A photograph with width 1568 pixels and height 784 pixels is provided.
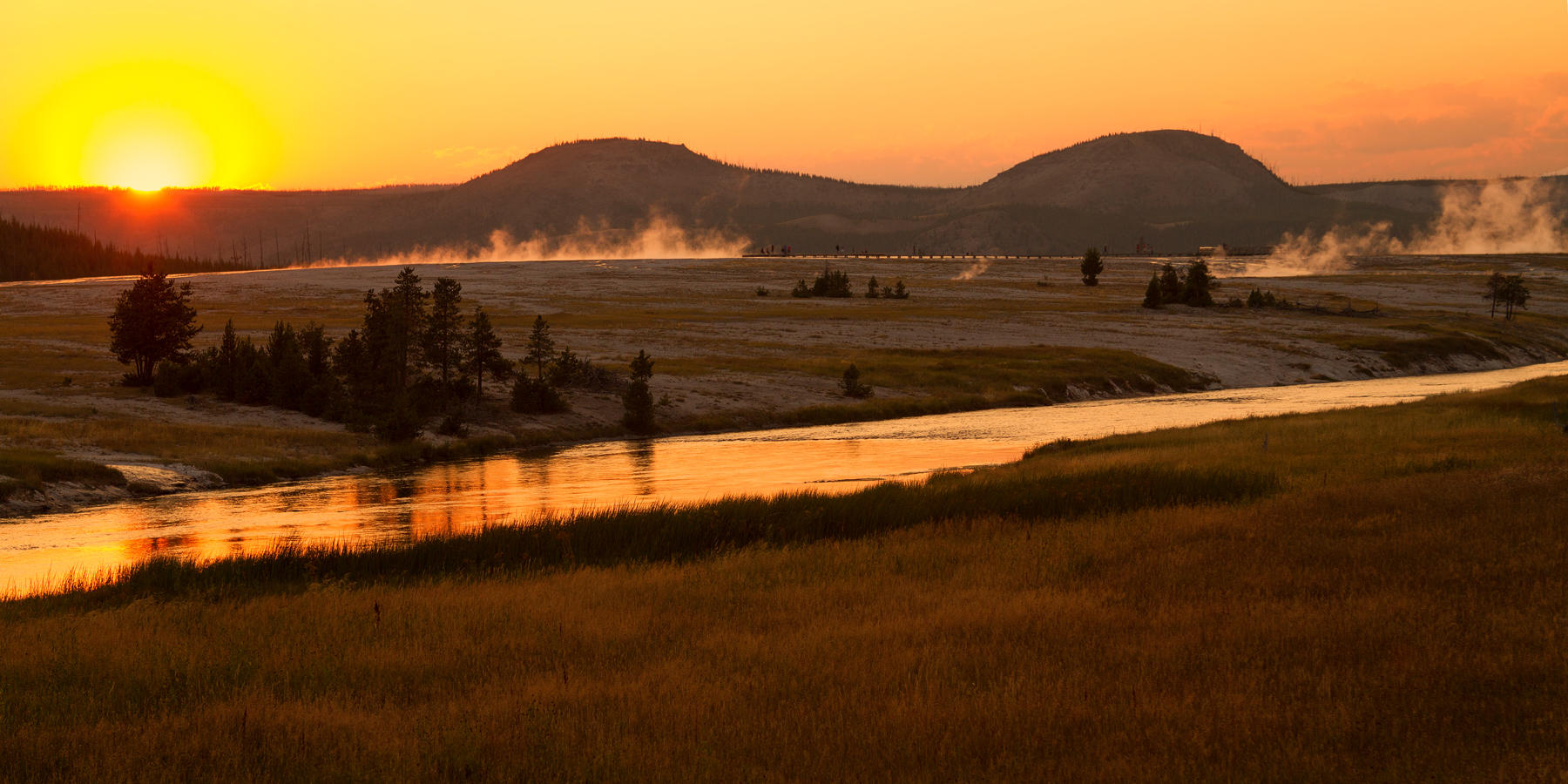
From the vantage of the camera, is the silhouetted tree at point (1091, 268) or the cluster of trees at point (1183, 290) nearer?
the cluster of trees at point (1183, 290)

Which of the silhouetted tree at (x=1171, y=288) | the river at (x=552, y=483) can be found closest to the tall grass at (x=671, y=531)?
the river at (x=552, y=483)

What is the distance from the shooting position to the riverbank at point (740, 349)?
147 feet

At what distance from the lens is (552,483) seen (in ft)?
129

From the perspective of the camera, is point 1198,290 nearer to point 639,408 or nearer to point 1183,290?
point 1183,290

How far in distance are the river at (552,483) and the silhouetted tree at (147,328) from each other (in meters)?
19.5

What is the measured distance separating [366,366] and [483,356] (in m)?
5.16

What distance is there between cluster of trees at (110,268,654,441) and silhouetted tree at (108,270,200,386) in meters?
0.05

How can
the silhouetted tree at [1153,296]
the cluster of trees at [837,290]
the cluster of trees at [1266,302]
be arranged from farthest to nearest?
the cluster of trees at [837,290] → the cluster of trees at [1266,302] → the silhouetted tree at [1153,296]

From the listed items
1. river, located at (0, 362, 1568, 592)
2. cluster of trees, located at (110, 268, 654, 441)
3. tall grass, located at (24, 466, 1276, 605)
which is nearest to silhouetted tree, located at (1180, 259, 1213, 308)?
river, located at (0, 362, 1568, 592)

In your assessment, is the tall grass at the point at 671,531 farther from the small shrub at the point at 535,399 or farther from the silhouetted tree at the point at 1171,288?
the silhouetted tree at the point at 1171,288

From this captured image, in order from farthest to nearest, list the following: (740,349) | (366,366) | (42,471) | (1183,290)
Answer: (1183,290) < (740,349) < (366,366) < (42,471)

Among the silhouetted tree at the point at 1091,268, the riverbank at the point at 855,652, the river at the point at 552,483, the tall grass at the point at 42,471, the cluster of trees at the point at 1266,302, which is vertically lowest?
the river at the point at 552,483

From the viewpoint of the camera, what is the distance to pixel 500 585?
62.5ft

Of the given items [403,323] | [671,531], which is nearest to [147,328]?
[403,323]
